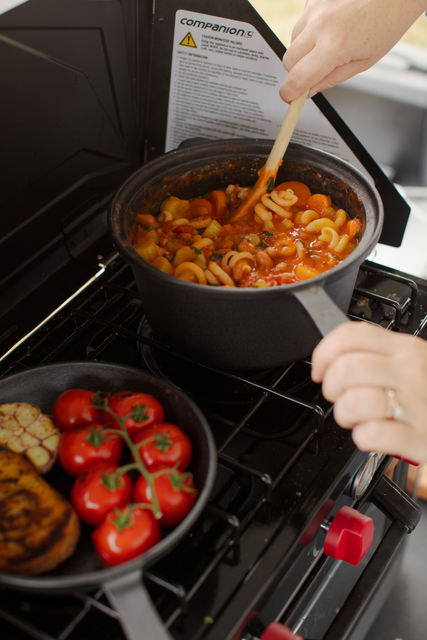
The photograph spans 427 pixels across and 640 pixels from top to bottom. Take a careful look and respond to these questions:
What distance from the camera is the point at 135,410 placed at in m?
0.83

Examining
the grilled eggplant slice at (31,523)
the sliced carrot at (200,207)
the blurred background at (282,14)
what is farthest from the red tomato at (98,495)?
the blurred background at (282,14)

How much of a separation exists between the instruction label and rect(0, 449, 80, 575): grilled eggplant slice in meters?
0.98

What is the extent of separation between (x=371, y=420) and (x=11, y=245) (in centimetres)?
83

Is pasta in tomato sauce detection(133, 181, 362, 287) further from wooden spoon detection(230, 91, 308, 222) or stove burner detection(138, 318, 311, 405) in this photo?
stove burner detection(138, 318, 311, 405)

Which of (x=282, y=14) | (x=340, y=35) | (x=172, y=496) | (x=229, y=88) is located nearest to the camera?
(x=172, y=496)

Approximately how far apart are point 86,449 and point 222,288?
31cm

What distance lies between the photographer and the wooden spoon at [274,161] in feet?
3.75

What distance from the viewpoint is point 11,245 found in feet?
3.81

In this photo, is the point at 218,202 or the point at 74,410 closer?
the point at 74,410

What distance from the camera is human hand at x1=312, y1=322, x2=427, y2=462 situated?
0.66 m

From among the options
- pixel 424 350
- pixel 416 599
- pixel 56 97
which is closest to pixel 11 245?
pixel 56 97

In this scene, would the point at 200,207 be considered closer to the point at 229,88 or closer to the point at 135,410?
the point at 229,88

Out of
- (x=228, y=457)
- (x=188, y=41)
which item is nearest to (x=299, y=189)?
(x=188, y=41)

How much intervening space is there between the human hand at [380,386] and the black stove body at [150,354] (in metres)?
0.20
